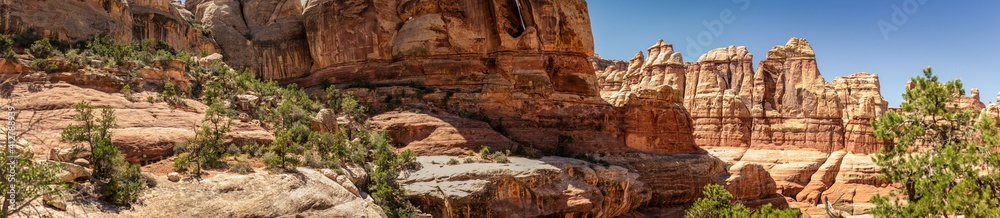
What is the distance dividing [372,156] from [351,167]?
13.1ft

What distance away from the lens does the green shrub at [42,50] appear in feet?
80.4

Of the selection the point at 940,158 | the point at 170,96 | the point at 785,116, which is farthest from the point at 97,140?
the point at 785,116

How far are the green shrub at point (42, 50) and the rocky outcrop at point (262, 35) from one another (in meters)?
20.6

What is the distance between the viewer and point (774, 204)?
4997 centimetres

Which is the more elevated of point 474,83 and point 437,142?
point 474,83

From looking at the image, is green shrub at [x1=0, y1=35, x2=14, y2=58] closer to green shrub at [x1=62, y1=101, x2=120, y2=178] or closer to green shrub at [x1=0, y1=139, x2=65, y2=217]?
green shrub at [x1=62, y1=101, x2=120, y2=178]

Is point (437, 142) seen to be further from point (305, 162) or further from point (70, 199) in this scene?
point (70, 199)

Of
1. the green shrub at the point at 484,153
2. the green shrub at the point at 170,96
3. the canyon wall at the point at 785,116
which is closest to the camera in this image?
the green shrub at the point at 170,96

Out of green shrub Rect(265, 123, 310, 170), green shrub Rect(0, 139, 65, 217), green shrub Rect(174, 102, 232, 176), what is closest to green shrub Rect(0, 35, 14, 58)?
green shrub Rect(174, 102, 232, 176)

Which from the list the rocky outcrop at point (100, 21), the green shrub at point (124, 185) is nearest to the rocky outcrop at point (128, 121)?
the green shrub at point (124, 185)

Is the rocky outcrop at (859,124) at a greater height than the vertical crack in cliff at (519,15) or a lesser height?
lesser

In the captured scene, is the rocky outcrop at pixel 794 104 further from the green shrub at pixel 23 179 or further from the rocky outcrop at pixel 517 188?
the green shrub at pixel 23 179

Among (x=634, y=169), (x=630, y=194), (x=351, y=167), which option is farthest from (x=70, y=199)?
(x=634, y=169)

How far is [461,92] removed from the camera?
40.4 metres
